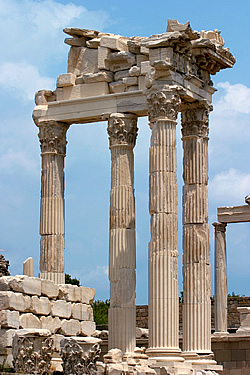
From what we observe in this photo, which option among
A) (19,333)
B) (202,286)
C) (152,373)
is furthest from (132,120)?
(19,333)

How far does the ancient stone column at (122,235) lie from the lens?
35.4 metres

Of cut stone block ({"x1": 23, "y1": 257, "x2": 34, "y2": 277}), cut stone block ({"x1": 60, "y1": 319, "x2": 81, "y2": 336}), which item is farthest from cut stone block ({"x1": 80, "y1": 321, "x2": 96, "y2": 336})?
cut stone block ({"x1": 23, "y1": 257, "x2": 34, "y2": 277})

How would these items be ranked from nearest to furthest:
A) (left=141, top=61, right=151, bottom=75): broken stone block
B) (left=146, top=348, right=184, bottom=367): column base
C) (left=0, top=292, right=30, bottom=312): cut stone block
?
(left=0, top=292, right=30, bottom=312): cut stone block → (left=146, top=348, right=184, bottom=367): column base → (left=141, top=61, right=151, bottom=75): broken stone block

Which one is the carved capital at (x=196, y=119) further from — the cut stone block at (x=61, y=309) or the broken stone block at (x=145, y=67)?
the cut stone block at (x=61, y=309)

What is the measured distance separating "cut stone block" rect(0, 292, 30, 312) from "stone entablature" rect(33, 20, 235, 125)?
1012 cm

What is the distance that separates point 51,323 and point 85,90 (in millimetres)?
11328

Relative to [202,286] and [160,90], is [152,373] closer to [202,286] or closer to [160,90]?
[202,286]

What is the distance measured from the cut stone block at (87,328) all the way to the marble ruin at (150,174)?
2.6 inches

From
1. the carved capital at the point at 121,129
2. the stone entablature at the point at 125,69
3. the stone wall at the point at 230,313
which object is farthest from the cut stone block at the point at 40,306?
the stone wall at the point at 230,313

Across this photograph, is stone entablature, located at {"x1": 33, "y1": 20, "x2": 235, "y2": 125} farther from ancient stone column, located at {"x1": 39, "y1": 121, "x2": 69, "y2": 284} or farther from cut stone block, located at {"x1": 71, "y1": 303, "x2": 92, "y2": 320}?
cut stone block, located at {"x1": 71, "y1": 303, "x2": 92, "y2": 320}

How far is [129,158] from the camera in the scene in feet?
120

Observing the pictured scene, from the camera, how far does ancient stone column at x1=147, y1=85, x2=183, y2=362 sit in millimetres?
33312

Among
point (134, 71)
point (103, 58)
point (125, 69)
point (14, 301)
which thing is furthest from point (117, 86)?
point (14, 301)

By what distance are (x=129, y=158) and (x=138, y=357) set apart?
280 inches
